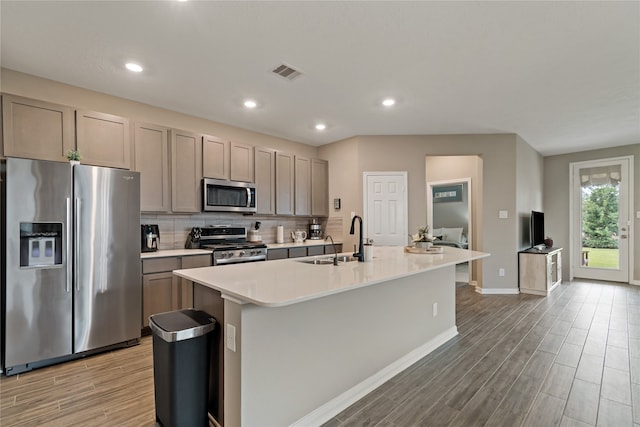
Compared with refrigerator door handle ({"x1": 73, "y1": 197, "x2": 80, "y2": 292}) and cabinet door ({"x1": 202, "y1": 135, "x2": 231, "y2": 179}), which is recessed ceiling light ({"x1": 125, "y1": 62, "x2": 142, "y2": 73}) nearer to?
cabinet door ({"x1": 202, "y1": 135, "x2": 231, "y2": 179})

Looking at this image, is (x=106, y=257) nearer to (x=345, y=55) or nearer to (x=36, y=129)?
(x=36, y=129)

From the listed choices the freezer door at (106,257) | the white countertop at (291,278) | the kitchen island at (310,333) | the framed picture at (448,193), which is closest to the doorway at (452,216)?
the framed picture at (448,193)

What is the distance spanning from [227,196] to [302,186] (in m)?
1.39

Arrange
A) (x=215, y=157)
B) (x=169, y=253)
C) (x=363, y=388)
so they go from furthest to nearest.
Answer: (x=215, y=157)
(x=169, y=253)
(x=363, y=388)

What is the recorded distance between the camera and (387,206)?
16.4 ft

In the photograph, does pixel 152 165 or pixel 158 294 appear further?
pixel 152 165

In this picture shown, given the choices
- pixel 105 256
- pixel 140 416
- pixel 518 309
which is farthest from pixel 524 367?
pixel 105 256

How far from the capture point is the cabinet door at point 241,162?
13.7ft

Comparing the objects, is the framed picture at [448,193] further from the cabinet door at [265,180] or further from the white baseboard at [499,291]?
the cabinet door at [265,180]

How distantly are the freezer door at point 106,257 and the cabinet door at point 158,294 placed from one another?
0.36 ft

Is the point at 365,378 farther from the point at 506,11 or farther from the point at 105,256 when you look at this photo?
the point at 506,11

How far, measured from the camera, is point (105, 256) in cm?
Answer: 279

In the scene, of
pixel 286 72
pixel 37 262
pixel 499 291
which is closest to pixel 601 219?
pixel 499 291

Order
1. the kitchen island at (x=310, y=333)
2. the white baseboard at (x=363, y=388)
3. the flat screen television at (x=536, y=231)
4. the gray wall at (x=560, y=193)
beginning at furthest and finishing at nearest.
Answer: the gray wall at (x=560, y=193) < the flat screen television at (x=536, y=231) < the white baseboard at (x=363, y=388) < the kitchen island at (x=310, y=333)
